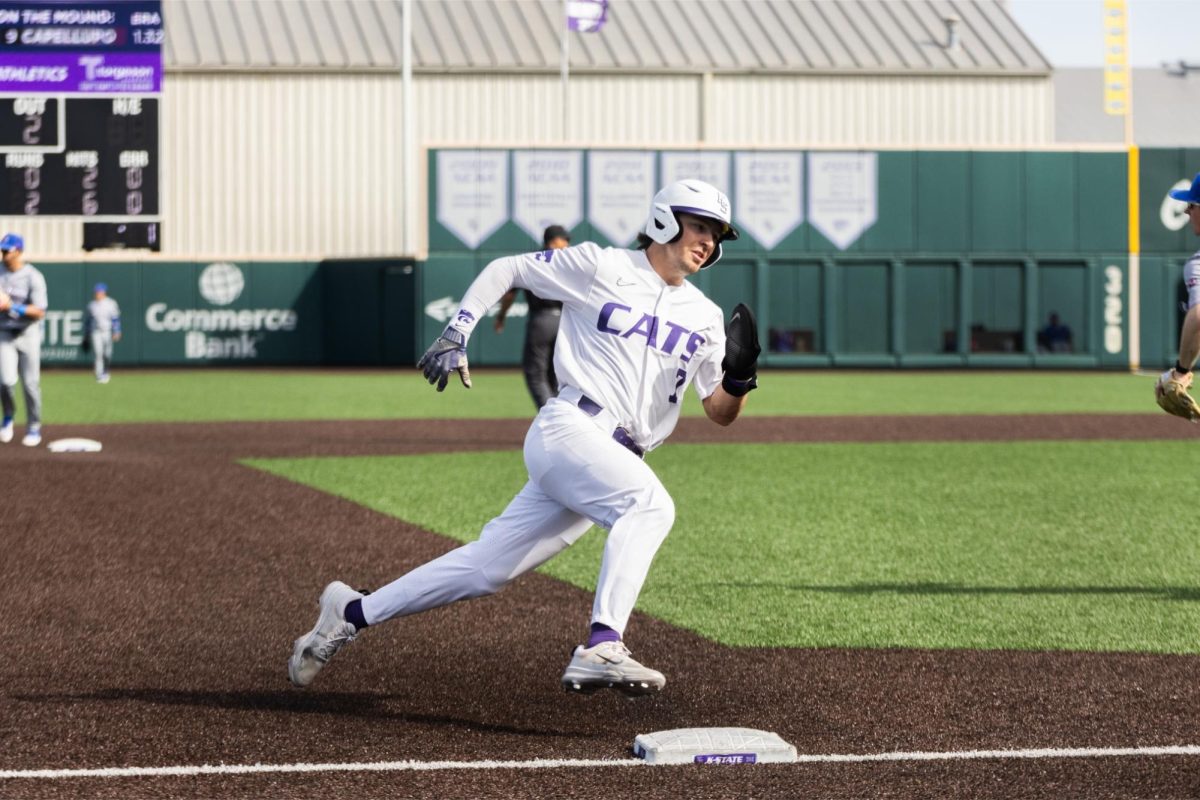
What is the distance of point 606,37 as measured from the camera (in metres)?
43.2

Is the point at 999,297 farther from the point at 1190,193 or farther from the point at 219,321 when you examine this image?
the point at 1190,193

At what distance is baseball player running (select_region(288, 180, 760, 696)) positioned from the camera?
559cm

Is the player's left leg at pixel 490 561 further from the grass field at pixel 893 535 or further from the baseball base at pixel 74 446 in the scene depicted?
the baseball base at pixel 74 446

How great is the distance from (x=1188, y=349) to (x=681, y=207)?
93.0 inches

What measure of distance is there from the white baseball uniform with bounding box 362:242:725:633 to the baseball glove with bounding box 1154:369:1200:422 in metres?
2.21

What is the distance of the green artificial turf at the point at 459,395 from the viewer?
22078 mm

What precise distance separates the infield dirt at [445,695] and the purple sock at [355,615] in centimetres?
30

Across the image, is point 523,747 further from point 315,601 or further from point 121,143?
point 121,143

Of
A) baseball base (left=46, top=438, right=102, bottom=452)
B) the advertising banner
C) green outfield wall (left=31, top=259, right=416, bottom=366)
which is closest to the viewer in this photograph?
baseball base (left=46, top=438, right=102, bottom=452)

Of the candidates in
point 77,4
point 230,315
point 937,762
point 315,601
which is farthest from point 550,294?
point 230,315

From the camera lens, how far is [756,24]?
44.5 m

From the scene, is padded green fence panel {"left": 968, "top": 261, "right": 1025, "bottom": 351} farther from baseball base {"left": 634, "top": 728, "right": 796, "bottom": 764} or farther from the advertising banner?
baseball base {"left": 634, "top": 728, "right": 796, "bottom": 764}

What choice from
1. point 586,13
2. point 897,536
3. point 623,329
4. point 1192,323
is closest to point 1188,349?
point 1192,323

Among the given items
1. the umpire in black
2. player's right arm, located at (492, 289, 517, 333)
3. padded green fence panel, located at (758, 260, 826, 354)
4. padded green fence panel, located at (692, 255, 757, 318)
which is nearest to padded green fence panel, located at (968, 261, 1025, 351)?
padded green fence panel, located at (758, 260, 826, 354)
